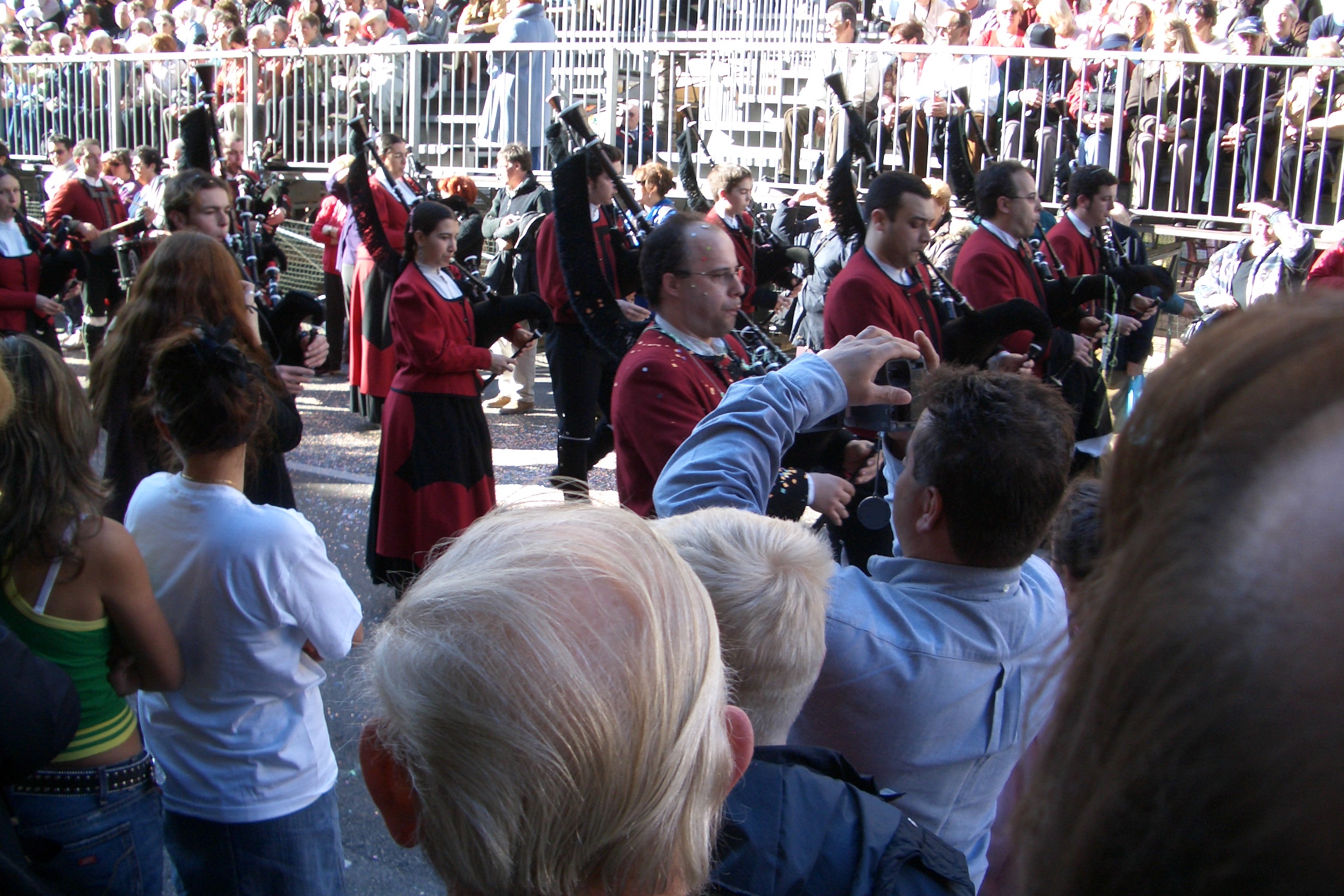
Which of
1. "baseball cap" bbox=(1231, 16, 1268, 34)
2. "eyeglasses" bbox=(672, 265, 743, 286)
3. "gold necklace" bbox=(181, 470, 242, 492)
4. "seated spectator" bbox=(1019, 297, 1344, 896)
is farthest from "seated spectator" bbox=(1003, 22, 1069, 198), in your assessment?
"seated spectator" bbox=(1019, 297, 1344, 896)

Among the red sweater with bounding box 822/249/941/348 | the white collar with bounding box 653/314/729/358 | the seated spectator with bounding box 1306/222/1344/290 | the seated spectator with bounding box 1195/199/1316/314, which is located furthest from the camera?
the seated spectator with bounding box 1195/199/1316/314

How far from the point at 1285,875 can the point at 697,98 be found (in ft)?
34.3

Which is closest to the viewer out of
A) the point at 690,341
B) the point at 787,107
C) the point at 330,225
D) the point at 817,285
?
the point at 690,341

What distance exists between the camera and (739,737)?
1.01 meters

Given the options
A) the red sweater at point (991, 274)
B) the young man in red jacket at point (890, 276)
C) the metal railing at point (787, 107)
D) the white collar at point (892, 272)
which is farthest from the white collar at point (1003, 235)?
the metal railing at point (787, 107)

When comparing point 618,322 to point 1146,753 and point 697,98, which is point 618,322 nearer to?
point 1146,753

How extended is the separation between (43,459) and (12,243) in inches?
185

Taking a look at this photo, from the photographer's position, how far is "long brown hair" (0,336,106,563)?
1785mm

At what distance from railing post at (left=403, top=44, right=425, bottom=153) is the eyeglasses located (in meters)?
8.90

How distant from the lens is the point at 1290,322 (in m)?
0.36

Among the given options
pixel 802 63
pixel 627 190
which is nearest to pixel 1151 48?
pixel 802 63

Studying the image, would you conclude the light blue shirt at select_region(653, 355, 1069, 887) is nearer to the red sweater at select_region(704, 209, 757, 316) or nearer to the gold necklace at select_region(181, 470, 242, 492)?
the gold necklace at select_region(181, 470, 242, 492)

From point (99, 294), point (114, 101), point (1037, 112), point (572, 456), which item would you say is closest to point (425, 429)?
point (572, 456)

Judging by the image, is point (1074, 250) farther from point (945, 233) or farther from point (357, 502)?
point (357, 502)
